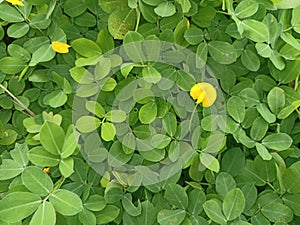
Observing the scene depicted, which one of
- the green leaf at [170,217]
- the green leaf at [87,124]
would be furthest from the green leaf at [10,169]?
the green leaf at [170,217]

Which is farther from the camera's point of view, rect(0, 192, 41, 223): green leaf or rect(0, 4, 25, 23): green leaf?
rect(0, 4, 25, 23): green leaf

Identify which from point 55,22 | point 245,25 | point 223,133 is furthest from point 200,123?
point 55,22

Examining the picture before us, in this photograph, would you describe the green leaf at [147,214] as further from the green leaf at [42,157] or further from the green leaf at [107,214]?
the green leaf at [42,157]

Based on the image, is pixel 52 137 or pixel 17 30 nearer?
pixel 52 137

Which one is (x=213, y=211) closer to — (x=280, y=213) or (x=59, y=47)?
(x=280, y=213)

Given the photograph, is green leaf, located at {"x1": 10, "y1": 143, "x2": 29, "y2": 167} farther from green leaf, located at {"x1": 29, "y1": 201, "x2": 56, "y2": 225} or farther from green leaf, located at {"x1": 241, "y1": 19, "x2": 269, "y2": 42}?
green leaf, located at {"x1": 241, "y1": 19, "x2": 269, "y2": 42}

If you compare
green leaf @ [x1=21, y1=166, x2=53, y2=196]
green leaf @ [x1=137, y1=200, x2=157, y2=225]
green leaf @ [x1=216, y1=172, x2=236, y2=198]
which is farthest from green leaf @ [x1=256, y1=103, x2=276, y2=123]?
green leaf @ [x1=21, y1=166, x2=53, y2=196]

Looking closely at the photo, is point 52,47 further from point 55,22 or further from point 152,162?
point 152,162

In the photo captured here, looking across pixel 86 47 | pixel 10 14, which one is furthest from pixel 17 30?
pixel 86 47
